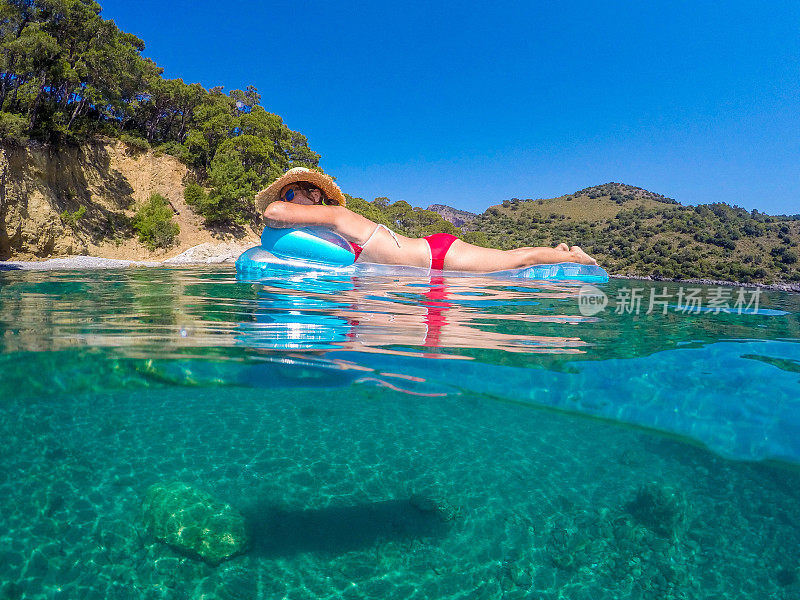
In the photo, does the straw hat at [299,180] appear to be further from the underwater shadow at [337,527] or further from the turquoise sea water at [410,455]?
the underwater shadow at [337,527]

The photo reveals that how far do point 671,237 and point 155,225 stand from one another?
2037 inches

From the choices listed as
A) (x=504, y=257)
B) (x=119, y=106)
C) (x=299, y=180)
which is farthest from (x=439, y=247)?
(x=119, y=106)

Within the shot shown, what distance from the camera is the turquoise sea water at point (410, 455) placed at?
9.68 ft

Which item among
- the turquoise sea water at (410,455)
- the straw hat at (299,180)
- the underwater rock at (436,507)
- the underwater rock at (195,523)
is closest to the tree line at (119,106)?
the straw hat at (299,180)

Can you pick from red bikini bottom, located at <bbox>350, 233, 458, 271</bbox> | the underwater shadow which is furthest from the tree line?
the underwater shadow

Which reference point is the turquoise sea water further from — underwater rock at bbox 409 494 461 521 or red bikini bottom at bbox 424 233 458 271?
red bikini bottom at bbox 424 233 458 271

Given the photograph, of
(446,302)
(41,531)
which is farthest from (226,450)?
(446,302)

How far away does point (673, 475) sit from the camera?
4910mm

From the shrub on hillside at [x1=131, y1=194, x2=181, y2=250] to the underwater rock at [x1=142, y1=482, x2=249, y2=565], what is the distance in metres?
23.6

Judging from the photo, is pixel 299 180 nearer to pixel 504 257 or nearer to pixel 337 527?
pixel 504 257

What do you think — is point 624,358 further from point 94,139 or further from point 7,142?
point 94,139

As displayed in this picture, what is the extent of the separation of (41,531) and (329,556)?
7.58 ft

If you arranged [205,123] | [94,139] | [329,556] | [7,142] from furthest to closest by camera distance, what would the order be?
[205,123], [94,139], [7,142], [329,556]

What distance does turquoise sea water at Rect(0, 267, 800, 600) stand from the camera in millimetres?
2951
